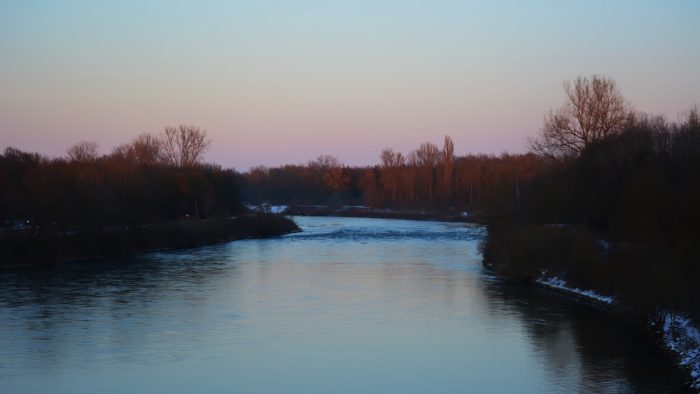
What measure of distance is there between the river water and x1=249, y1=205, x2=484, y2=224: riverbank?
42910mm

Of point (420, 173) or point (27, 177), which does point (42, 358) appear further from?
point (420, 173)

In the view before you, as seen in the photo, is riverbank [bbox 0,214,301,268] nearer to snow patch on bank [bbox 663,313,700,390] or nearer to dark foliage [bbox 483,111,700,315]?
dark foliage [bbox 483,111,700,315]

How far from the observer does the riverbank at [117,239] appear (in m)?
31.1

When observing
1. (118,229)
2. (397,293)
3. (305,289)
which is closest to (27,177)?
(118,229)

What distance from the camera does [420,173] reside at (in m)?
85.7

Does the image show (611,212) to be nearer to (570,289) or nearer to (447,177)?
(570,289)

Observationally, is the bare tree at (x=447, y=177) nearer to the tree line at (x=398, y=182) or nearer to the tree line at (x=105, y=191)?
the tree line at (x=398, y=182)

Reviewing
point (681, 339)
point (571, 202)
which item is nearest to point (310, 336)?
Result: point (681, 339)

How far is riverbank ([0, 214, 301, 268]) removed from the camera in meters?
31.1

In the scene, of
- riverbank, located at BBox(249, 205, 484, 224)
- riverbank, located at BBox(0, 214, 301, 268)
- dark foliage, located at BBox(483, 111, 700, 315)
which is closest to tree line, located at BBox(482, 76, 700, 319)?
dark foliage, located at BBox(483, 111, 700, 315)

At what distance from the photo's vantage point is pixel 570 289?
2261 cm

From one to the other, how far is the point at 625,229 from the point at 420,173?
214ft

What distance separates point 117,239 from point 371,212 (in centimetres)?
4719

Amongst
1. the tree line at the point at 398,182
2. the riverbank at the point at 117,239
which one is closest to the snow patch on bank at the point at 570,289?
the riverbank at the point at 117,239
